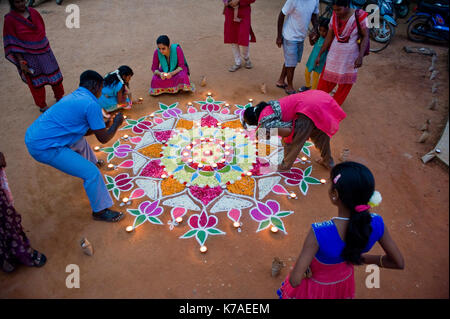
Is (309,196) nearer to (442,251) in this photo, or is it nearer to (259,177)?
(259,177)

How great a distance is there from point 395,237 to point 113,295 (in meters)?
2.59

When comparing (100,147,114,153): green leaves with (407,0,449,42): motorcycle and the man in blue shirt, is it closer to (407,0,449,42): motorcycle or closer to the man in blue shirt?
the man in blue shirt

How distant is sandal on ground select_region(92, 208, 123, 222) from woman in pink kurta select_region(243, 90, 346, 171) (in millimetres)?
1666

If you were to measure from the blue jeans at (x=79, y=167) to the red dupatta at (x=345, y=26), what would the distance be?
3.37 m

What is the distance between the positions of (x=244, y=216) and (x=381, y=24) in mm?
6504

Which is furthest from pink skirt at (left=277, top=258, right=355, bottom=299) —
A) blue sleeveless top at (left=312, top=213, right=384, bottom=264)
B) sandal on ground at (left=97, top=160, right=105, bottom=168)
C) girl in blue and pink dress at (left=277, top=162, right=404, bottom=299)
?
sandal on ground at (left=97, top=160, right=105, bottom=168)

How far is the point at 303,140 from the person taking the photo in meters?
3.09

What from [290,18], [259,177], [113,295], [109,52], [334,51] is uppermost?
[290,18]

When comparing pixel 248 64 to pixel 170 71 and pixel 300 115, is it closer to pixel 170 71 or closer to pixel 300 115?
pixel 170 71

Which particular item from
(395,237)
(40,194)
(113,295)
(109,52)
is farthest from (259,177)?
(109,52)

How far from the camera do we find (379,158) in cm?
360

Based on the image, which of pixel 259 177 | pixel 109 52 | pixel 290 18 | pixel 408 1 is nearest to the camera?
pixel 259 177

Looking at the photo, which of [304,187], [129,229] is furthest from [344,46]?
[129,229]

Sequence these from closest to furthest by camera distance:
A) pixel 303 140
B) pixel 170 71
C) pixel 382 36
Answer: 1. pixel 303 140
2. pixel 170 71
3. pixel 382 36
